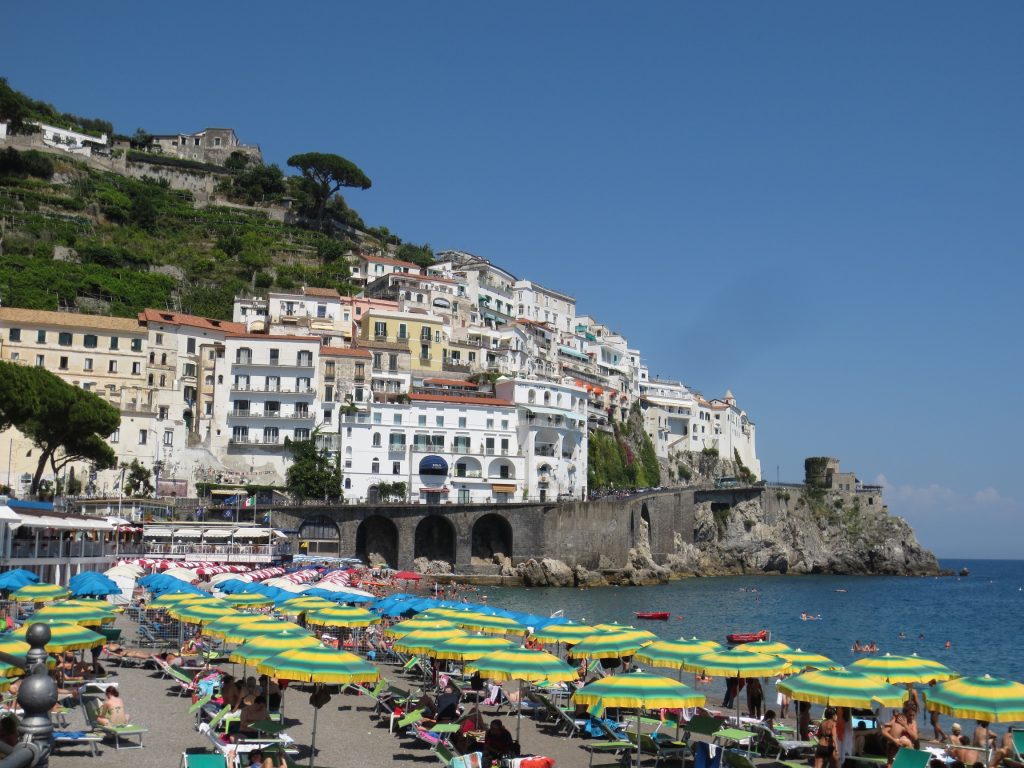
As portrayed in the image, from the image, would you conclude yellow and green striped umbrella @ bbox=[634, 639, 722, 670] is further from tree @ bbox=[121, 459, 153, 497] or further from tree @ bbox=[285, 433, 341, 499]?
tree @ bbox=[121, 459, 153, 497]

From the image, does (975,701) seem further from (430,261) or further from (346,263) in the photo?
(430,261)

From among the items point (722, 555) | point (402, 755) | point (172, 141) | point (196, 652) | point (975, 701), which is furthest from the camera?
point (172, 141)

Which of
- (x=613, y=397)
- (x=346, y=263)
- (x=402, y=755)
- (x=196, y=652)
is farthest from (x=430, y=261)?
(x=402, y=755)

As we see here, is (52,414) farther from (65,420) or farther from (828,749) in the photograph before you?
(828,749)

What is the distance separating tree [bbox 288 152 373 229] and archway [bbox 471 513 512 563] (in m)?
52.7

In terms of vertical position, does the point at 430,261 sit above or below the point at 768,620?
above

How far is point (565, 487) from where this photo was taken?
75500 millimetres

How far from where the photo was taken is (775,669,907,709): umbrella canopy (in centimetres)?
1427

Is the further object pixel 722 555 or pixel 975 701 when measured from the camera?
pixel 722 555

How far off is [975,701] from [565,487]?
6171 centimetres

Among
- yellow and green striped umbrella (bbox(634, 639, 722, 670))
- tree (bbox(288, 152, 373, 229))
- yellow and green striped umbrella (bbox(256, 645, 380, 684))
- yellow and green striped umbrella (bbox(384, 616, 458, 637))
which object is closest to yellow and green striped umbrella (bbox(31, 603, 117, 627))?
yellow and green striped umbrella (bbox(384, 616, 458, 637))

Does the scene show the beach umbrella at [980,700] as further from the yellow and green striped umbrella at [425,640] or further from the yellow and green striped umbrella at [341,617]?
the yellow and green striped umbrella at [341,617]

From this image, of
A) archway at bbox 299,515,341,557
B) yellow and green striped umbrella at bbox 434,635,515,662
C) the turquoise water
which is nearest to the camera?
yellow and green striped umbrella at bbox 434,635,515,662

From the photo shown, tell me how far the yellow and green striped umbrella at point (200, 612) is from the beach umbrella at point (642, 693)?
34.3 feet
